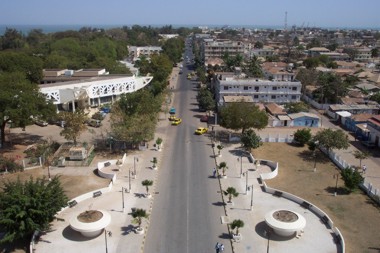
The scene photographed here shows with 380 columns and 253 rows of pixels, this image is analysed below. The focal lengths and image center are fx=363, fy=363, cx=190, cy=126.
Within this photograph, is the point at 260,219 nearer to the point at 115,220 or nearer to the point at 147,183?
the point at 147,183

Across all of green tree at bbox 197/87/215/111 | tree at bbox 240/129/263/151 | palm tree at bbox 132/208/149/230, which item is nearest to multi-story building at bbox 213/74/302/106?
green tree at bbox 197/87/215/111

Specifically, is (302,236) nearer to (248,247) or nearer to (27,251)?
(248,247)

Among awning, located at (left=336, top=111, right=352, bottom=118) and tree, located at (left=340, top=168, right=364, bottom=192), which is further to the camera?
awning, located at (left=336, top=111, right=352, bottom=118)

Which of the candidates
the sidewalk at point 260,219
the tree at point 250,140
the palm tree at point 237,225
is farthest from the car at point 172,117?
the palm tree at point 237,225

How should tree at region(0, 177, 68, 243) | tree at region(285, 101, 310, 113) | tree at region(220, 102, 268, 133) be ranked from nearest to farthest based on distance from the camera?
tree at region(0, 177, 68, 243) < tree at region(220, 102, 268, 133) < tree at region(285, 101, 310, 113)

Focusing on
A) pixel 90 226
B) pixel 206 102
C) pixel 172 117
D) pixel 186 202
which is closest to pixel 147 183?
pixel 186 202

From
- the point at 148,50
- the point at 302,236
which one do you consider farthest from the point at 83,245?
the point at 148,50

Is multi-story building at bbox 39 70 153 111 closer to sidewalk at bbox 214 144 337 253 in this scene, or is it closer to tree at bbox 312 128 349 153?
sidewalk at bbox 214 144 337 253
